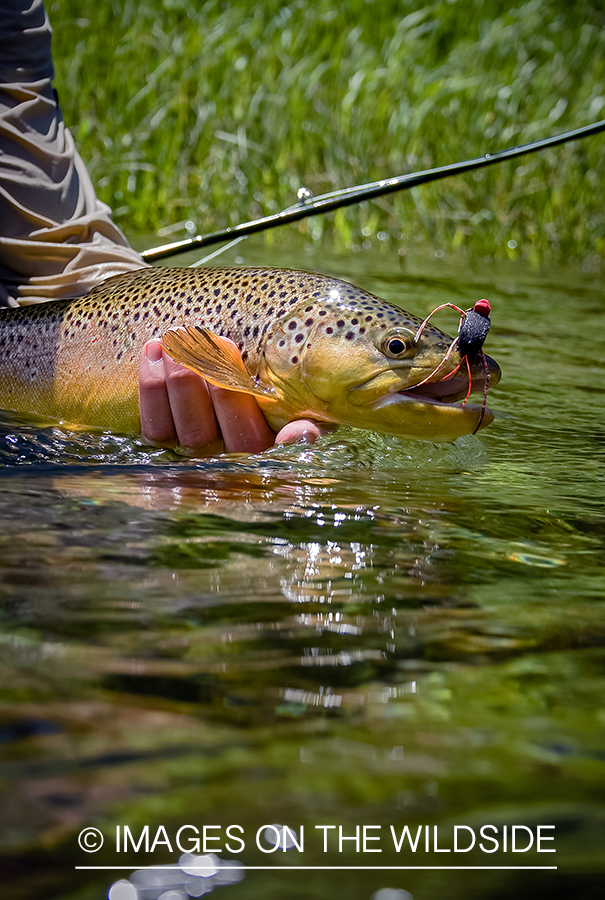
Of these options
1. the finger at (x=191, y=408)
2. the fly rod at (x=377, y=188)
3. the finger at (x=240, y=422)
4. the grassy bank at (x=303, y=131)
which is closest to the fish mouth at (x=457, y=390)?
the finger at (x=240, y=422)

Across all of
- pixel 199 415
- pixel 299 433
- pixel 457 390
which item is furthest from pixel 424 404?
pixel 199 415

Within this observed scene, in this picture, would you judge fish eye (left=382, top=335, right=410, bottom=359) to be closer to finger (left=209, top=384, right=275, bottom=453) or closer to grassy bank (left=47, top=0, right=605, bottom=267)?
finger (left=209, top=384, right=275, bottom=453)

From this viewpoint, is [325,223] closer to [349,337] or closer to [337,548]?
[349,337]

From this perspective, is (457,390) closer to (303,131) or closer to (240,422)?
(240,422)

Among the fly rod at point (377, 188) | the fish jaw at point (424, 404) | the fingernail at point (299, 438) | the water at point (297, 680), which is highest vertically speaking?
the fly rod at point (377, 188)

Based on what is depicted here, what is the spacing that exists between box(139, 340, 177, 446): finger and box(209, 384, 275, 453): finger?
0.15 m

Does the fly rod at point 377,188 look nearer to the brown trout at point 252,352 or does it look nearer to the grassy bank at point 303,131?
the brown trout at point 252,352

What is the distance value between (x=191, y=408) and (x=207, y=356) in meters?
0.18

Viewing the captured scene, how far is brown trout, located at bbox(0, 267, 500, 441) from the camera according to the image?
241cm

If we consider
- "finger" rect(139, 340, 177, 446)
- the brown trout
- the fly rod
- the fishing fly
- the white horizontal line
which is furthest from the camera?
the fly rod

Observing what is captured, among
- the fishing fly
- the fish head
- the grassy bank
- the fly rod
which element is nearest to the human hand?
the fish head

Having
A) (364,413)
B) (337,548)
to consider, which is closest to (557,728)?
(337,548)

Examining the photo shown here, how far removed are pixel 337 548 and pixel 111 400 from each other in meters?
1.25

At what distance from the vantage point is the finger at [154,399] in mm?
2531
